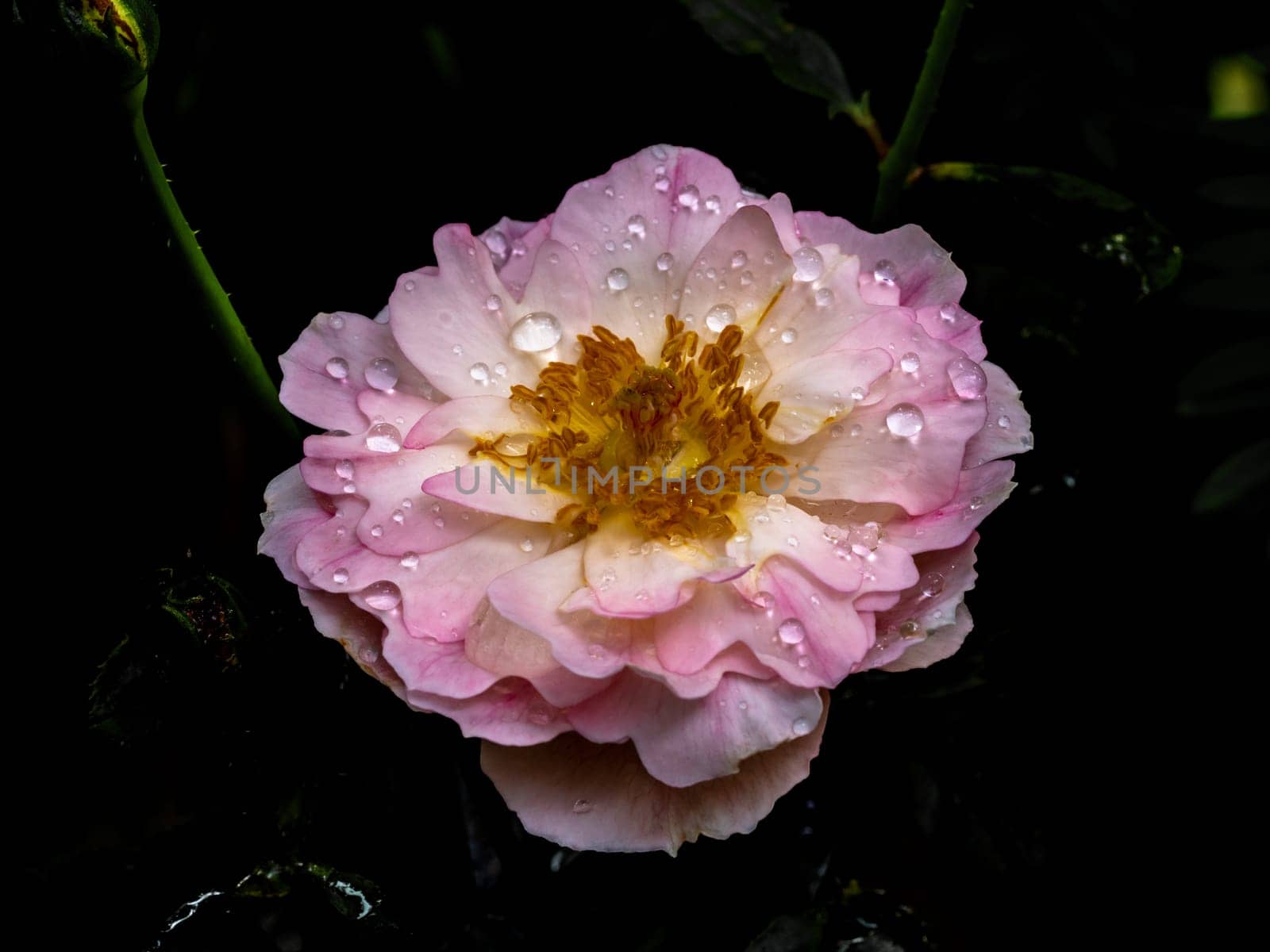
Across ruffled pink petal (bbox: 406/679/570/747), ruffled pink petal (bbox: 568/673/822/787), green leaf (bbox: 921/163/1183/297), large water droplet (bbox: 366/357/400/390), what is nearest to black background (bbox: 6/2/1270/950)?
green leaf (bbox: 921/163/1183/297)

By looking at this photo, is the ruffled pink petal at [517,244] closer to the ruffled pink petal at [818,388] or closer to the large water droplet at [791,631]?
the ruffled pink petal at [818,388]

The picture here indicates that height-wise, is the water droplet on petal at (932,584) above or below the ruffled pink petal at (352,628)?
below

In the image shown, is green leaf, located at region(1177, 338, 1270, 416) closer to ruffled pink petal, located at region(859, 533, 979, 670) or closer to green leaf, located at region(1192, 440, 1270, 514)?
green leaf, located at region(1192, 440, 1270, 514)

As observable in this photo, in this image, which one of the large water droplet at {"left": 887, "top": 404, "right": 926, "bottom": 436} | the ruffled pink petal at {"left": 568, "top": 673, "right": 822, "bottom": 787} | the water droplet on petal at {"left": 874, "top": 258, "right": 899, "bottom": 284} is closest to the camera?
the ruffled pink petal at {"left": 568, "top": 673, "right": 822, "bottom": 787}

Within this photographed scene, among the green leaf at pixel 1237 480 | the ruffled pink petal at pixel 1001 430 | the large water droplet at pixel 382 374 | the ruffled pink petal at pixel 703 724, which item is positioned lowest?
the green leaf at pixel 1237 480

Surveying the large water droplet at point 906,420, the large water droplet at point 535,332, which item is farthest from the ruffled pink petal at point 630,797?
the large water droplet at point 535,332

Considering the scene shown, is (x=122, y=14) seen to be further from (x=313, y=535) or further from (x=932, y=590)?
(x=932, y=590)

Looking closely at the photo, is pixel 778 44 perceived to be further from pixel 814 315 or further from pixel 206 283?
pixel 206 283

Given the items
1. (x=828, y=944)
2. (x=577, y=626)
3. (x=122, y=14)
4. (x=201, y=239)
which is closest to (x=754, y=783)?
(x=577, y=626)
